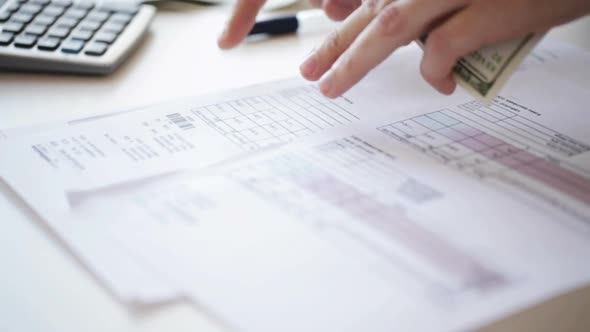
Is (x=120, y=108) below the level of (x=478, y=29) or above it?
below

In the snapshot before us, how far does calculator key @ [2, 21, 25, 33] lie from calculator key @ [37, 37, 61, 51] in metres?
0.03

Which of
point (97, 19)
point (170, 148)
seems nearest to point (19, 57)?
point (97, 19)

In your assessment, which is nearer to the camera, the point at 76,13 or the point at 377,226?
the point at 377,226

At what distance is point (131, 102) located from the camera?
583mm

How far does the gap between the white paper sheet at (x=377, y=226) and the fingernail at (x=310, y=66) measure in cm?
8

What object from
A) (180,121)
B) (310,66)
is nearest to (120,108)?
(180,121)

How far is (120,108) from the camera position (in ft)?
1.85

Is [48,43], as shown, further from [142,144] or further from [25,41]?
[142,144]

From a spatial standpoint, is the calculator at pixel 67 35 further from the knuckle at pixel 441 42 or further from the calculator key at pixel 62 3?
the knuckle at pixel 441 42

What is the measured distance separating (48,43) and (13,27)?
1.9 inches

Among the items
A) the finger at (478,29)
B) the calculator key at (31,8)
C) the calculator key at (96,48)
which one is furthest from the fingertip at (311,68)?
the calculator key at (31,8)

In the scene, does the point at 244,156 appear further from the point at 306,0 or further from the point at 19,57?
the point at 306,0

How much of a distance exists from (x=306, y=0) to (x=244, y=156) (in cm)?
A: 45

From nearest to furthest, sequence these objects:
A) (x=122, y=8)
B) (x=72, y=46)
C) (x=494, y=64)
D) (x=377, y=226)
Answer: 1. (x=377, y=226)
2. (x=494, y=64)
3. (x=72, y=46)
4. (x=122, y=8)
